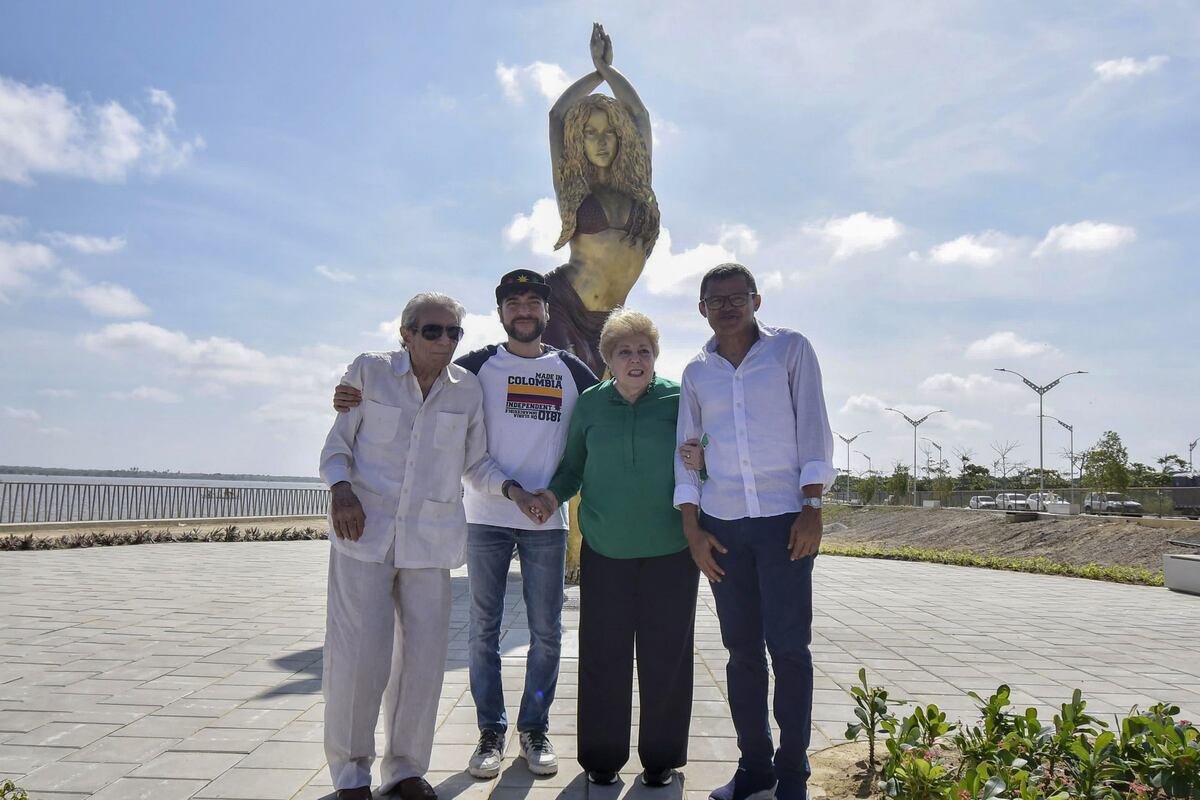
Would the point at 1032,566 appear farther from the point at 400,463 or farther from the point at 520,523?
the point at 400,463

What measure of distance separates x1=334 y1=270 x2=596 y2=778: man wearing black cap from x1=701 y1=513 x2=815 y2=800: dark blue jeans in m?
0.77

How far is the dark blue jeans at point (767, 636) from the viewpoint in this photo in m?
2.52

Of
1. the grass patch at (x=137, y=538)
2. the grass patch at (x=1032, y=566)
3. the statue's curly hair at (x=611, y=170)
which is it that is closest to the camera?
the statue's curly hair at (x=611, y=170)

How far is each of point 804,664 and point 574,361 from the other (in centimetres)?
162

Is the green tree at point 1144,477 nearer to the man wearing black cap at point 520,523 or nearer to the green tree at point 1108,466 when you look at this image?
the green tree at point 1108,466

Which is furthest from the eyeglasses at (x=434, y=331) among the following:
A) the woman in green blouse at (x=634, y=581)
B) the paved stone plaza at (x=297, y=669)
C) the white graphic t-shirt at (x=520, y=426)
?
the paved stone plaza at (x=297, y=669)

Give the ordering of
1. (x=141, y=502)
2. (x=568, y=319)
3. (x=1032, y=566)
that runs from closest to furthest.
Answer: (x=568, y=319) < (x=1032, y=566) < (x=141, y=502)

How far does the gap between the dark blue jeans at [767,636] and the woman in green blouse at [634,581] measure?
0.21 meters

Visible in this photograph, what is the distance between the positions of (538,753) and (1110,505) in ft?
108

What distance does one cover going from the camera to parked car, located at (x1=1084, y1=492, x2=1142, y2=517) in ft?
88.3

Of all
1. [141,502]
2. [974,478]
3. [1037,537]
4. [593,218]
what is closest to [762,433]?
[593,218]

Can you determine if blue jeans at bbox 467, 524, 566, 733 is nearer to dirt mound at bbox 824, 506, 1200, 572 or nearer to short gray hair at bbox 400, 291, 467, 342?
short gray hair at bbox 400, 291, 467, 342

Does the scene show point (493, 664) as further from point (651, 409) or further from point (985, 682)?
point (985, 682)

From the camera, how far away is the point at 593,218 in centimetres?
705
